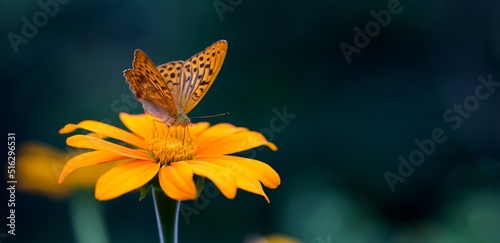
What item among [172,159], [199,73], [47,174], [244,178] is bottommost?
[244,178]

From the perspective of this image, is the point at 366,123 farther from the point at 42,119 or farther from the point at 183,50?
the point at 42,119

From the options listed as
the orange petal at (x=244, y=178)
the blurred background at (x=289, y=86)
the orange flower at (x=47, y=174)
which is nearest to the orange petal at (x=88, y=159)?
the orange petal at (x=244, y=178)

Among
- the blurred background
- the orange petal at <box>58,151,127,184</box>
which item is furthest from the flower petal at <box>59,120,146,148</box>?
the blurred background

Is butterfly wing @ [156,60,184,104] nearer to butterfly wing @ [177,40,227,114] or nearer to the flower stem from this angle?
butterfly wing @ [177,40,227,114]

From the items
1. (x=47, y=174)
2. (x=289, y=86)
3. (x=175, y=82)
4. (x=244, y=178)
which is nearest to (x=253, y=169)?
(x=244, y=178)

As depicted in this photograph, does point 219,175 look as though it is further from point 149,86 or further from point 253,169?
point 149,86

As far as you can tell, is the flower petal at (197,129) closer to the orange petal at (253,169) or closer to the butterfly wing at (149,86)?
the butterfly wing at (149,86)
